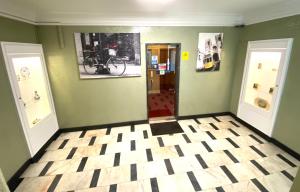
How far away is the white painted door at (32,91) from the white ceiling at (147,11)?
54cm

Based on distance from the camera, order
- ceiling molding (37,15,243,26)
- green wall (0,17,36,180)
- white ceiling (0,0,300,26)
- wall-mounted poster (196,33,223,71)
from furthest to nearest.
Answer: wall-mounted poster (196,33,223,71) < ceiling molding (37,15,243,26) < white ceiling (0,0,300,26) < green wall (0,17,36,180)

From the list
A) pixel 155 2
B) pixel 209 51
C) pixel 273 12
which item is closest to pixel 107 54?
pixel 155 2

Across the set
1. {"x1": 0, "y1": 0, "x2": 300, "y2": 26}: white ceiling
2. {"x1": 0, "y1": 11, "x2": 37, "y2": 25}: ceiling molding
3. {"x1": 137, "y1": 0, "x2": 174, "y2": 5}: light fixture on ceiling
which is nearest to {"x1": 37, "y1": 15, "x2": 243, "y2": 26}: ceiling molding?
{"x1": 0, "y1": 0, "x2": 300, "y2": 26}: white ceiling

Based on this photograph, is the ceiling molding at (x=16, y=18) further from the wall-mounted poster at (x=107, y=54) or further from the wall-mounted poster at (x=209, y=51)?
the wall-mounted poster at (x=209, y=51)

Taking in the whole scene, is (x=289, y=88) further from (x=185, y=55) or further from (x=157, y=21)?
(x=157, y=21)

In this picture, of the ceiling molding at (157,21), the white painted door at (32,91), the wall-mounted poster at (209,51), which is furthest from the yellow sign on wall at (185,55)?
the white painted door at (32,91)

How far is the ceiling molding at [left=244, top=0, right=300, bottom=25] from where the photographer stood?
2385mm

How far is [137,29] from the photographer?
3.19 metres

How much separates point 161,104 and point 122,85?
1.97 m

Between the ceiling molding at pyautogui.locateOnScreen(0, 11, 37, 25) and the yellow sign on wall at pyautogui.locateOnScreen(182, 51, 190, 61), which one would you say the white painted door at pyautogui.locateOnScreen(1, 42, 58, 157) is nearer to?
the ceiling molding at pyautogui.locateOnScreen(0, 11, 37, 25)

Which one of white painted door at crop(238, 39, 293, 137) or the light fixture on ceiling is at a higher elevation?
the light fixture on ceiling

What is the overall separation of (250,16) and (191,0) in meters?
1.79

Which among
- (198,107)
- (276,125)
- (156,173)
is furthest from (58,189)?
(276,125)

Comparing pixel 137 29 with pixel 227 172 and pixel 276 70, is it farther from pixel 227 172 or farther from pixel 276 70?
pixel 227 172
